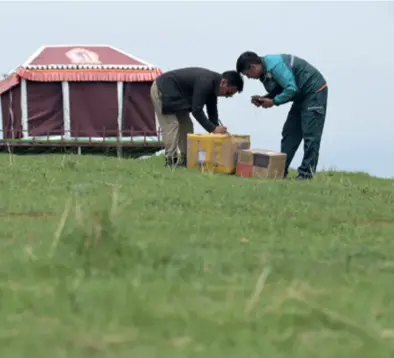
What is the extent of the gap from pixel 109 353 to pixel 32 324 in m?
0.26

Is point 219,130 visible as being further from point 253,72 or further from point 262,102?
point 253,72

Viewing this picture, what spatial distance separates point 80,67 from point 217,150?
9994mm

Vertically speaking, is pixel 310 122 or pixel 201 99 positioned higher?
pixel 201 99

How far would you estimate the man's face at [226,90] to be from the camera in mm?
7742

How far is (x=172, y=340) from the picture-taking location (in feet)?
4.92

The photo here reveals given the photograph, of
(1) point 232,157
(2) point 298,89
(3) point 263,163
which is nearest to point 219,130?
(1) point 232,157

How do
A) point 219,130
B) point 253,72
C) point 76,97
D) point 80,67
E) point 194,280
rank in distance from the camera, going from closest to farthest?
point 194,280 < point 253,72 < point 219,130 < point 80,67 < point 76,97

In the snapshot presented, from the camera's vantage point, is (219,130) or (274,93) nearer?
(274,93)

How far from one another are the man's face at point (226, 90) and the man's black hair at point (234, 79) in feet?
0.12

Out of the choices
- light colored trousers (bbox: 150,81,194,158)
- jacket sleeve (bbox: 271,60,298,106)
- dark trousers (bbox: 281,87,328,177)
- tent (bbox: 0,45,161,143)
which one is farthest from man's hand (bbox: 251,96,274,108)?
tent (bbox: 0,45,161,143)

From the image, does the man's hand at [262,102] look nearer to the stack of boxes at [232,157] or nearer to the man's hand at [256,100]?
the man's hand at [256,100]

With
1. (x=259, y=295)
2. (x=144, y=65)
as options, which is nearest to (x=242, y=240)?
(x=259, y=295)

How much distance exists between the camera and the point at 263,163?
7.28 meters

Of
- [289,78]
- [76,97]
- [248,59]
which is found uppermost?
[248,59]
